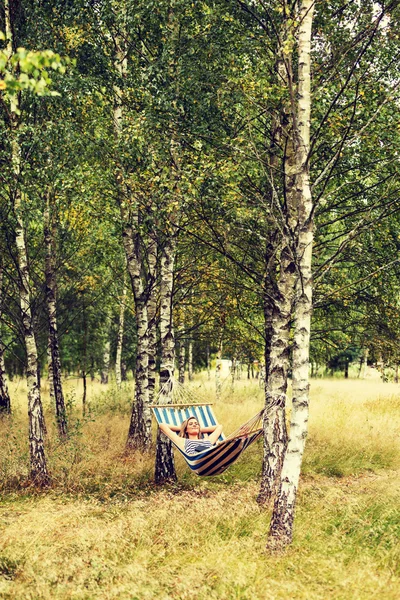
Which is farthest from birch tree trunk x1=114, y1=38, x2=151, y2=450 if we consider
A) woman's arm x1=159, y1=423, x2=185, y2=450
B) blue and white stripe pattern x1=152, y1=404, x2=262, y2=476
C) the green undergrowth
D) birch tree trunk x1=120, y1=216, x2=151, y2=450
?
blue and white stripe pattern x1=152, y1=404, x2=262, y2=476

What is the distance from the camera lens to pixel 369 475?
12062 millimetres

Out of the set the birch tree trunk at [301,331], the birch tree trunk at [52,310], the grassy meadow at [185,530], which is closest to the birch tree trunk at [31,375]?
the grassy meadow at [185,530]

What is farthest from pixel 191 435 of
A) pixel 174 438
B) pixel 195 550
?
pixel 195 550

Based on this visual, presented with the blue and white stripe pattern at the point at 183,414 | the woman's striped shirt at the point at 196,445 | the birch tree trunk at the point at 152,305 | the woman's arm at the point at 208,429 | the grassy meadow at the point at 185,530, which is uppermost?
the birch tree trunk at the point at 152,305

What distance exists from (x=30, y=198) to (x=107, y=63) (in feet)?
10.8

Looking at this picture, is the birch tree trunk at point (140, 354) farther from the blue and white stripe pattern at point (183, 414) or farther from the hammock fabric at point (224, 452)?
the hammock fabric at point (224, 452)

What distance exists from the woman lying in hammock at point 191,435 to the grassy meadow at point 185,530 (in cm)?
85

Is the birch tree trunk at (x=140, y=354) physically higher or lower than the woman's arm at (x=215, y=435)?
higher

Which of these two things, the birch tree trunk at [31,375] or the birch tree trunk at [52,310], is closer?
the birch tree trunk at [31,375]

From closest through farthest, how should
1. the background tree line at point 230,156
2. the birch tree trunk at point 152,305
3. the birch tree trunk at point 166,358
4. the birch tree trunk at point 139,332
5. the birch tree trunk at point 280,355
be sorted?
the background tree line at point 230,156 → the birch tree trunk at point 280,355 → the birch tree trunk at point 166,358 → the birch tree trunk at point 139,332 → the birch tree trunk at point 152,305

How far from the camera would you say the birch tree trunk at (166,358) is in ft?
35.4

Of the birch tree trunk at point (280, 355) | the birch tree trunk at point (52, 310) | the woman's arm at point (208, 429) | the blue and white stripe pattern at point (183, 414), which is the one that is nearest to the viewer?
the birch tree trunk at point (280, 355)

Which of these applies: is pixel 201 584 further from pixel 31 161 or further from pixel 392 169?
pixel 31 161

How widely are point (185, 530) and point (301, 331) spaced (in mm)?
2991
